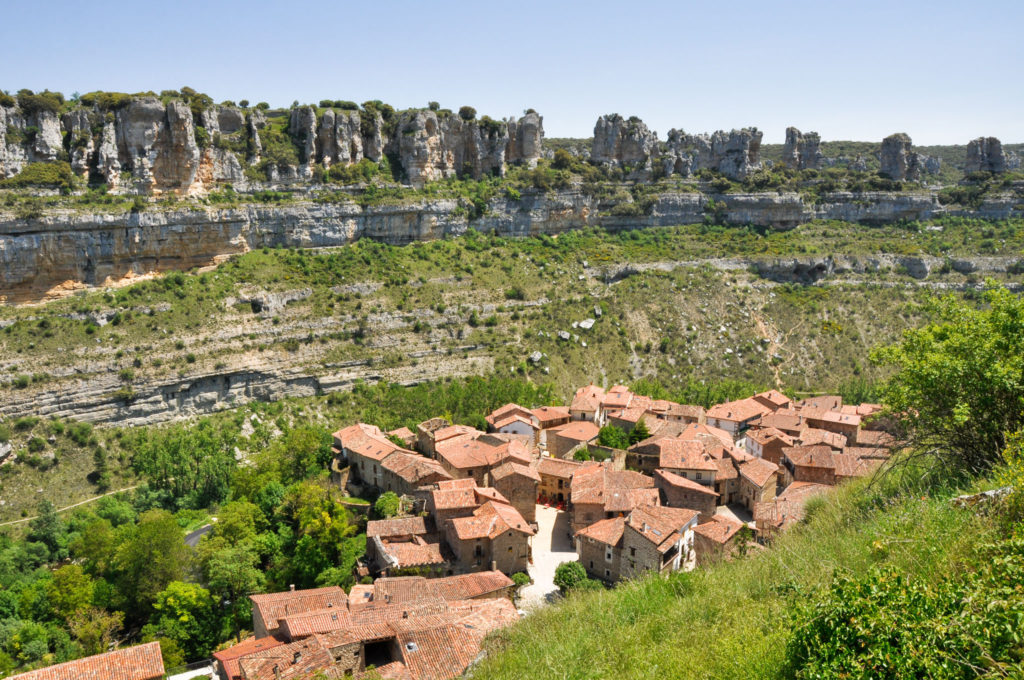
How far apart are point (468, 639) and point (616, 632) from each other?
9897mm

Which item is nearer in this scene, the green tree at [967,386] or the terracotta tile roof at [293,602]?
the green tree at [967,386]

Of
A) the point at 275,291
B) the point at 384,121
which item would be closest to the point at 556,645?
the point at 275,291

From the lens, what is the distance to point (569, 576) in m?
25.3

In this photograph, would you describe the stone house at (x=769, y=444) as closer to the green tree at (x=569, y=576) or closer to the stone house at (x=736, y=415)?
the stone house at (x=736, y=415)

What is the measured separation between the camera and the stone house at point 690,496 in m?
31.1

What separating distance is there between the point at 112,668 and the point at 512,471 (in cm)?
1786

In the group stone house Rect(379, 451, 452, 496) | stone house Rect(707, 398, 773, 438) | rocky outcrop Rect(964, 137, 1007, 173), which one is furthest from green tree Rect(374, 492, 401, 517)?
rocky outcrop Rect(964, 137, 1007, 173)

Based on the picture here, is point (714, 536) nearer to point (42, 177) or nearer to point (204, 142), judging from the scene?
point (204, 142)

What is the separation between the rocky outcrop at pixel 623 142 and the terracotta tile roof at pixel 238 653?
249ft

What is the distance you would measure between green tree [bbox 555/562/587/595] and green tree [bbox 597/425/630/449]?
14.3 meters

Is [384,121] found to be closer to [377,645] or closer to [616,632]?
[377,645]

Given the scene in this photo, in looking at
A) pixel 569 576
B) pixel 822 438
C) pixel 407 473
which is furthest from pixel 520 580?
pixel 822 438

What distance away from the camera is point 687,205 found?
78688 mm

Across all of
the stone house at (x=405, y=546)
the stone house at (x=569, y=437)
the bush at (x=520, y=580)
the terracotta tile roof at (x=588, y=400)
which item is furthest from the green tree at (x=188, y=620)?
the terracotta tile roof at (x=588, y=400)
